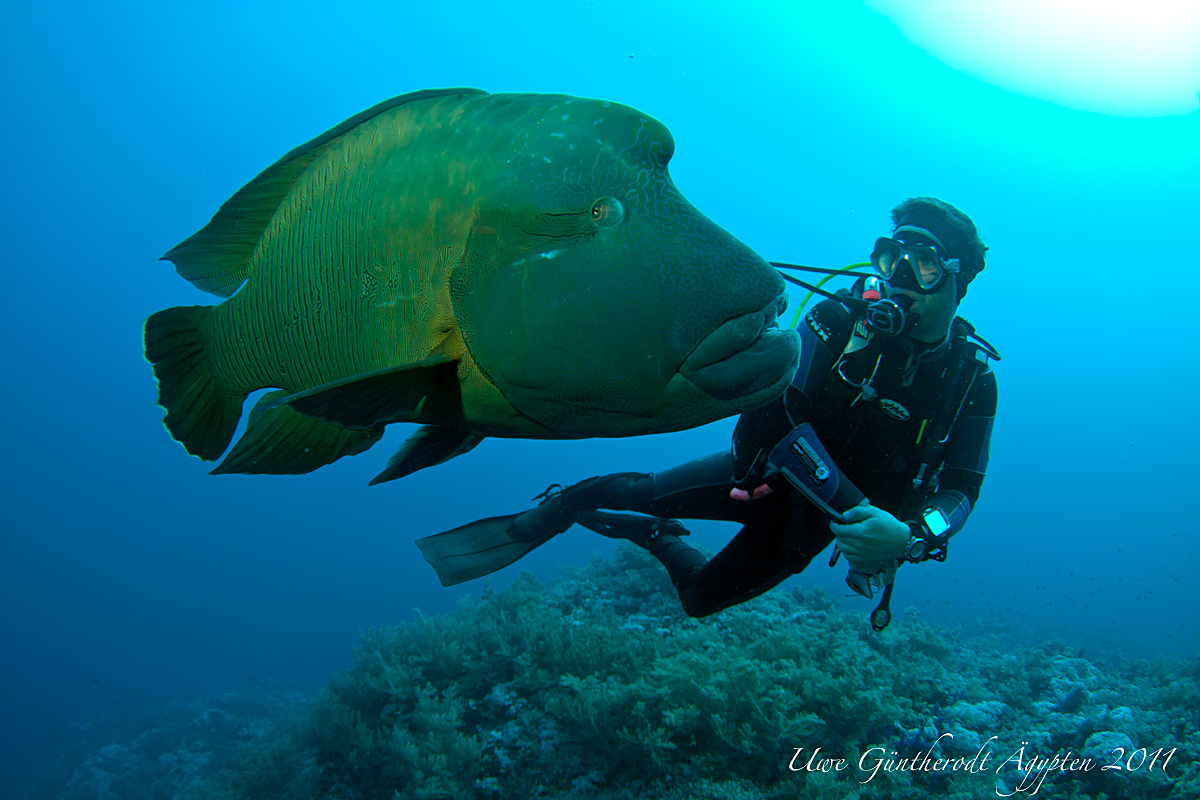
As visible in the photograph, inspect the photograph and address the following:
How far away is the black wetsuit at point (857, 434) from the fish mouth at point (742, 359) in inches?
86.5

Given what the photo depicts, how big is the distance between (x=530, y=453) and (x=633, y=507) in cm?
6976

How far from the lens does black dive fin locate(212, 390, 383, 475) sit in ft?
4.71

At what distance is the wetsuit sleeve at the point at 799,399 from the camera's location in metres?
3.30

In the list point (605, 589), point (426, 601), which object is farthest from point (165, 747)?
point (426, 601)

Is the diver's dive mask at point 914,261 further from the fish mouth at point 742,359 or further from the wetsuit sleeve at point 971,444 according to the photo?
the fish mouth at point 742,359

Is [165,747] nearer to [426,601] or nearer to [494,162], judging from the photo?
[494,162]

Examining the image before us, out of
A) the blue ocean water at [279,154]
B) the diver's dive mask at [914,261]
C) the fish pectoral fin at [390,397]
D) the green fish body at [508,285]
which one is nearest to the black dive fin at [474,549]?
the green fish body at [508,285]

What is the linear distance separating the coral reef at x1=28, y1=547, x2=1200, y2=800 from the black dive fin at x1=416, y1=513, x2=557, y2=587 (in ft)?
4.76

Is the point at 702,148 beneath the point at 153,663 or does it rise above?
above

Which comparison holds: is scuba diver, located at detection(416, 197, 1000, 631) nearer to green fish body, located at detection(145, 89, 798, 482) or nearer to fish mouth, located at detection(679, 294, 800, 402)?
fish mouth, located at detection(679, 294, 800, 402)

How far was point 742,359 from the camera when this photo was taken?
1.10m

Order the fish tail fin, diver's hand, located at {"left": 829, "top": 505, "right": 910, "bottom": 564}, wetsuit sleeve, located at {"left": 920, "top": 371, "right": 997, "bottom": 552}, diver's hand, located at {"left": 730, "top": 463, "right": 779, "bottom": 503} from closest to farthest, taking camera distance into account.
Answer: the fish tail fin, diver's hand, located at {"left": 829, "top": 505, "right": 910, "bottom": 564}, wetsuit sleeve, located at {"left": 920, "top": 371, "right": 997, "bottom": 552}, diver's hand, located at {"left": 730, "top": 463, "right": 779, "bottom": 503}

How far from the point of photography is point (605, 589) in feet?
26.3

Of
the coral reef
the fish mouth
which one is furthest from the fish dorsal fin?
the coral reef
